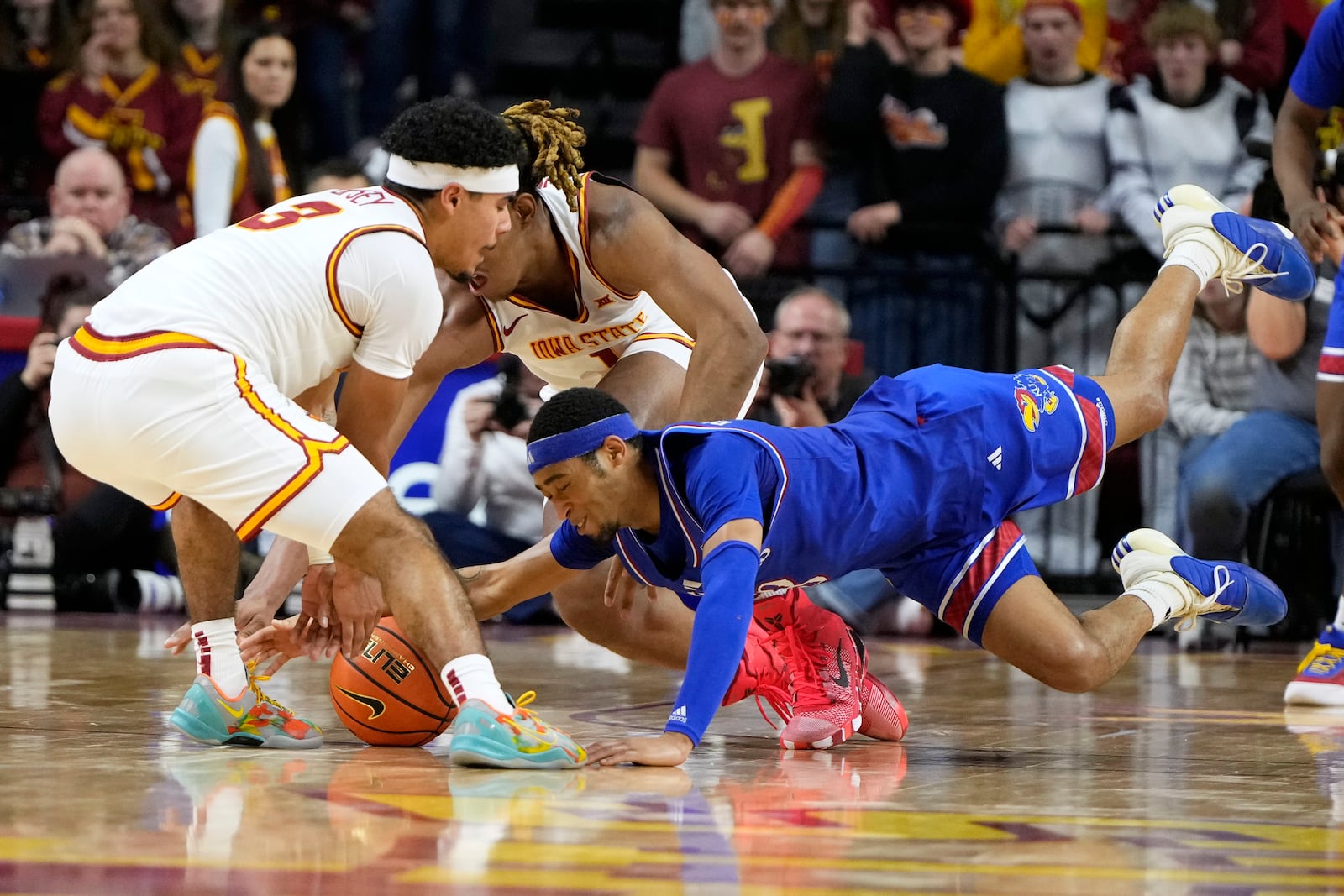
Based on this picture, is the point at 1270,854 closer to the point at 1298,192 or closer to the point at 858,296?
the point at 1298,192

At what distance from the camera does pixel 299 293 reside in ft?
12.4

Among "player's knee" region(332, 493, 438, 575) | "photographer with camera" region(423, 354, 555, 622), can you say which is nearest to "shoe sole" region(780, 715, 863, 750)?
"player's knee" region(332, 493, 438, 575)

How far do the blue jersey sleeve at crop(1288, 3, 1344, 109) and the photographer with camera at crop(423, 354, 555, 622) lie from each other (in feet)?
11.4

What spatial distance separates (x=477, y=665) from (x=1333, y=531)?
5.04 metres

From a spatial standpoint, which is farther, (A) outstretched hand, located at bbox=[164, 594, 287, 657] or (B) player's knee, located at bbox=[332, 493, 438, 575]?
(A) outstretched hand, located at bbox=[164, 594, 287, 657]

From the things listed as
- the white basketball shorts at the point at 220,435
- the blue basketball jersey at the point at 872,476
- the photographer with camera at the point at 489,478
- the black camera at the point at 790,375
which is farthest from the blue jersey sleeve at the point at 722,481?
the photographer with camera at the point at 489,478

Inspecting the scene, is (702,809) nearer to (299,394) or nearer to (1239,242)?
(299,394)

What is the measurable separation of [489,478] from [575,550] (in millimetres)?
3568

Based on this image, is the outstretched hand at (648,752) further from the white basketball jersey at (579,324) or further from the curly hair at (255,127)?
the curly hair at (255,127)

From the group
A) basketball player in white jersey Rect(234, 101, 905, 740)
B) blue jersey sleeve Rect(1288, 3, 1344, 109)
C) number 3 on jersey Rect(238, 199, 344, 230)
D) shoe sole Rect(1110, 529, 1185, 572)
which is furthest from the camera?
blue jersey sleeve Rect(1288, 3, 1344, 109)

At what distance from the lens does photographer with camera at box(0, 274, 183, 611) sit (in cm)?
776

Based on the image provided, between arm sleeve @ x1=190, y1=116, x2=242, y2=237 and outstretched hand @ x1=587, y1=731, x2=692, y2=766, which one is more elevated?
arm sleeve @ x1=190, y1=116, x2=242, y2=237

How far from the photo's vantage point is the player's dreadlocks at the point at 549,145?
14.7ft

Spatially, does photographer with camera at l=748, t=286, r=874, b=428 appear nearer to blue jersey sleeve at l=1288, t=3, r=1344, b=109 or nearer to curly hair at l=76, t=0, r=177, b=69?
blue jersey sleeve at l=1288, t=3, r=1344, b=109
